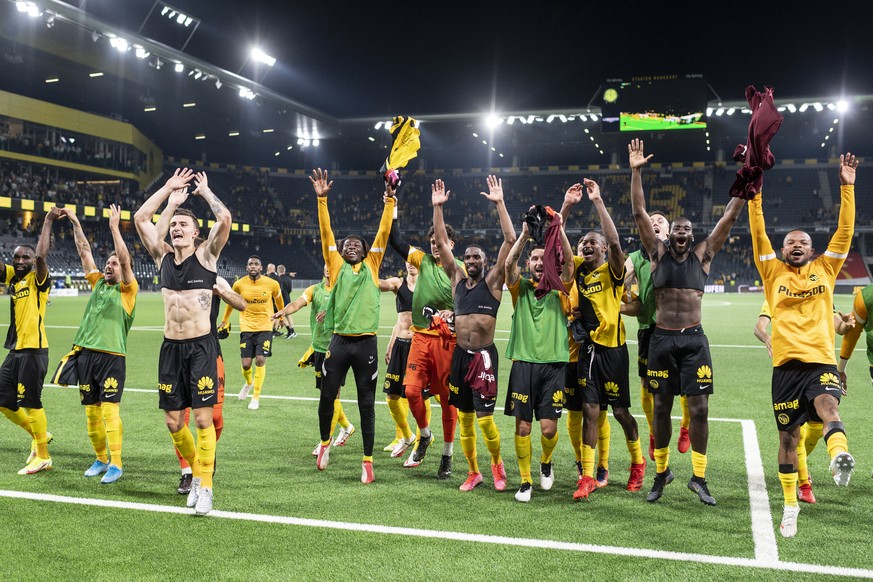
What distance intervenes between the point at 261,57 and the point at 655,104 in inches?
989

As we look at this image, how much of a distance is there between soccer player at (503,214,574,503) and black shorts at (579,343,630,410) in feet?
0.84

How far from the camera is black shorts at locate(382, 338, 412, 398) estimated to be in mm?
7797

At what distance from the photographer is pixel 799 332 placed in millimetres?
5512

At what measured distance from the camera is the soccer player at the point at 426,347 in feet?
24.1

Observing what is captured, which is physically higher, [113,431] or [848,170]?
[848,170]

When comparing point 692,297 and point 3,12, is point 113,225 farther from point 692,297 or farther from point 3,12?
point 3,12

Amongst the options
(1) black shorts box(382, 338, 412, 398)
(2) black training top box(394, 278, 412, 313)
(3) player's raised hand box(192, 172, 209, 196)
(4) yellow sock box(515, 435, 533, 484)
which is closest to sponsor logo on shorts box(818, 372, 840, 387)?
(4) yellow sock box(515, 435, 533, 484)

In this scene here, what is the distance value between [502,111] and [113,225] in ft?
155

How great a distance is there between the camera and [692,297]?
20.6ft

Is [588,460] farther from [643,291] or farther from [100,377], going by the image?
[100,377]

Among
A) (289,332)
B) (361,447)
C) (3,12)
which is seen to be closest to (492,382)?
(361,447)

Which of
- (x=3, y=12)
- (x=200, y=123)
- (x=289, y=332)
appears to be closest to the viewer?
(x=289, y=332)

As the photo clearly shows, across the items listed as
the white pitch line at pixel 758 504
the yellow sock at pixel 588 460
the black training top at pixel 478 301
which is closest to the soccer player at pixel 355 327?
the black training top at pixel 478 301

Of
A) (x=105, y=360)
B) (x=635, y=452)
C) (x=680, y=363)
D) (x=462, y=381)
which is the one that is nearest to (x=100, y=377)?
(x=105, y=360)
